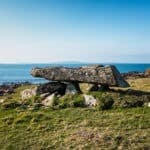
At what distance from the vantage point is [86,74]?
26.6 meters

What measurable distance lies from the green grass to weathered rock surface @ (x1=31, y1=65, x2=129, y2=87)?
12.7ft

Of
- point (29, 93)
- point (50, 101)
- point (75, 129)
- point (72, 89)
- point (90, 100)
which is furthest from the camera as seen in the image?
point (29, 93)

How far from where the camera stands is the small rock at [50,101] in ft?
79.8

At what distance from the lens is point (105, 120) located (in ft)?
67.5

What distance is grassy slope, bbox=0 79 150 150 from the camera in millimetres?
17562

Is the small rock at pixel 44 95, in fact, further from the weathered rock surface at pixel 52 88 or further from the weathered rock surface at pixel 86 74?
the weathered rock surface at pixel 86 74

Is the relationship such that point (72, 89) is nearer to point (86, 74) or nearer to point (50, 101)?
point (86, 74)

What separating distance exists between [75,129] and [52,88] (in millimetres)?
8597

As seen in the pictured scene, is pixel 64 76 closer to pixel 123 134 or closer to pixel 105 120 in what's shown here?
pixel 105 120

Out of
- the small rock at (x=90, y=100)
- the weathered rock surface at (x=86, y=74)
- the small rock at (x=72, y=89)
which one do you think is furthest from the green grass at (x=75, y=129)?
the weathered rock surface at (x=86, y=74)

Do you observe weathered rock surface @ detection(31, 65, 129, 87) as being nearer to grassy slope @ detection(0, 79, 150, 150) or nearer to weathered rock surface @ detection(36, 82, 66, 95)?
weathered rock surface @ detection(36, 82, 66, 95)

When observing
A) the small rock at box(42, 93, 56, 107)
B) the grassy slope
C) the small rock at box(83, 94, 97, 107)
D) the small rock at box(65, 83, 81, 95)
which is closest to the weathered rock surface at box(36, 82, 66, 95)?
the small rock at box(65, 83, 81, 95)

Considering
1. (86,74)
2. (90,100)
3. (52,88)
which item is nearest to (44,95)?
(52,88)

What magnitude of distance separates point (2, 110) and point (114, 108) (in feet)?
26.1
